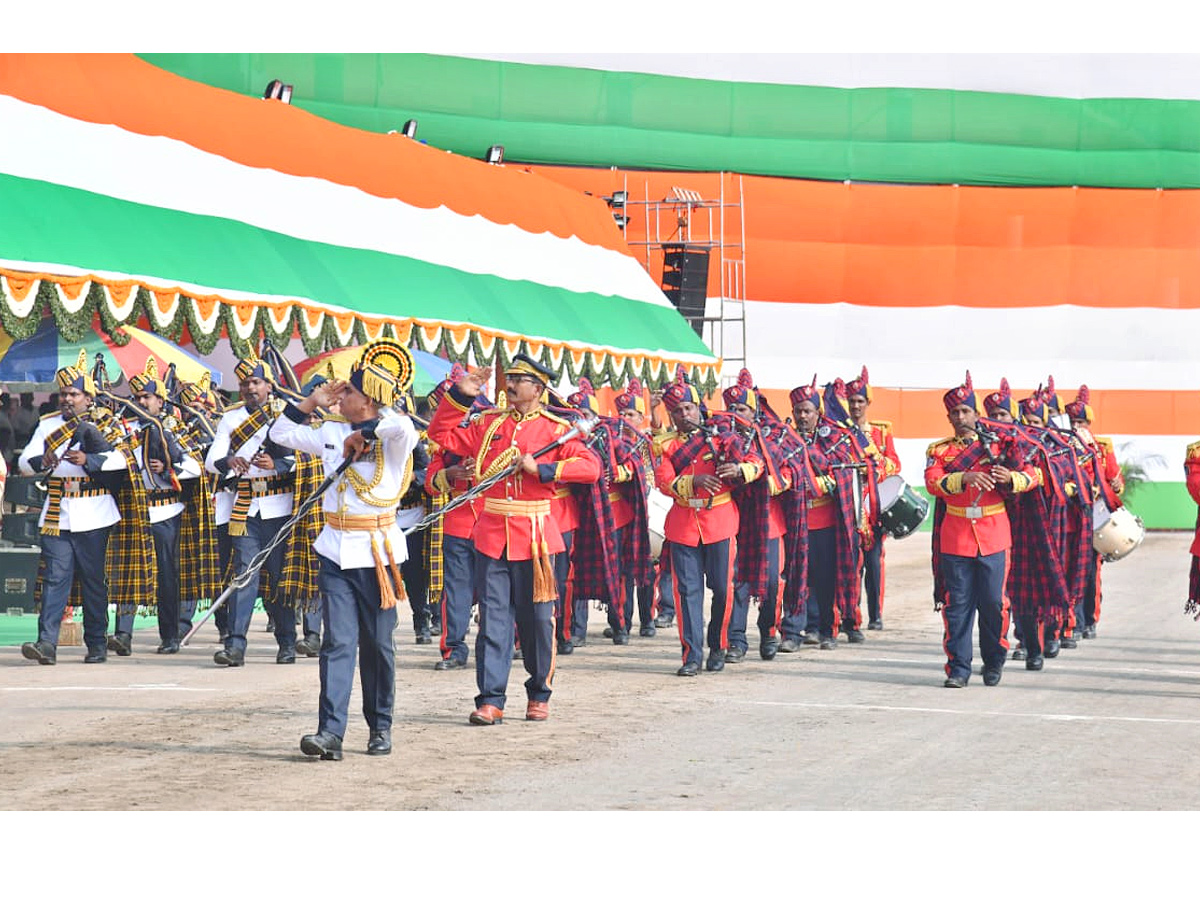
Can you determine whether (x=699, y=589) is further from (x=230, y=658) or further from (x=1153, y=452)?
(x=1153, y=452)

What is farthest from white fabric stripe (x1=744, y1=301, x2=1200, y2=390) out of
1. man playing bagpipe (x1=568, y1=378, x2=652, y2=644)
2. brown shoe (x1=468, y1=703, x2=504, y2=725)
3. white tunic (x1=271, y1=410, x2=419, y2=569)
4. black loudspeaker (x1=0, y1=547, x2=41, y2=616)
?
white tunic (x1=271, y1=410, x2=419, y2=569)

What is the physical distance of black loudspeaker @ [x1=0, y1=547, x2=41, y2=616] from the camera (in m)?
16.8

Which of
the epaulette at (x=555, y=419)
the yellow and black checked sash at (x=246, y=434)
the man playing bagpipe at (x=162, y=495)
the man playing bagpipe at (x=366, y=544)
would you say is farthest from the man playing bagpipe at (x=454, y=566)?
the man playing bagpipe at (x=366, y=544)

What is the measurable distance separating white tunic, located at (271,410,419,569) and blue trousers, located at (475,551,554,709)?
114 centimetres

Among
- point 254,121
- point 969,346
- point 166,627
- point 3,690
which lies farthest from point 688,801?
point 969,346

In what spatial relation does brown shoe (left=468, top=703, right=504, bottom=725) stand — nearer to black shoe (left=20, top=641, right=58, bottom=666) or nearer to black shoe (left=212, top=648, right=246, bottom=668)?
black shoe (left=212, top=648, right=246, bottom=668)

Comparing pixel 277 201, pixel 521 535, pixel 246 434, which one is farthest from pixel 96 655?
pixel 277 201

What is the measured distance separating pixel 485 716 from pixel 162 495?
5.10 m

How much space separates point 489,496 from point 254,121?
33.0 feet

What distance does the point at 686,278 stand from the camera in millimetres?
30375

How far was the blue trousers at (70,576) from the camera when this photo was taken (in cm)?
1299

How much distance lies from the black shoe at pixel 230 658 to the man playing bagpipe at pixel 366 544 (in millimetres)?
4237

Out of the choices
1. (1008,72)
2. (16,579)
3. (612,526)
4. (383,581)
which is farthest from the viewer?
(1008,72)

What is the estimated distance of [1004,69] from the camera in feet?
110
